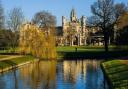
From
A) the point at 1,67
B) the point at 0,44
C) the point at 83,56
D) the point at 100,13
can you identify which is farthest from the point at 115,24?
the point at 1,67

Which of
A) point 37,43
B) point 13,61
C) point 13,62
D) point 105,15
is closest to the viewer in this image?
point 13,62

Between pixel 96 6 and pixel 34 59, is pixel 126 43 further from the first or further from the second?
pixel 34 59

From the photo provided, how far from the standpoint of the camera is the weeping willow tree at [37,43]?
75.6 metres

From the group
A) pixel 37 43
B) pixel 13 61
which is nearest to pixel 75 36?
pixel 37 43

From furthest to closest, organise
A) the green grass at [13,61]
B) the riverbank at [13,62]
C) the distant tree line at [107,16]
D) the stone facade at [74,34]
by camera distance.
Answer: the stone facade at [74,34] < the distant tree line at [107,16] < the green grass at [13,61] < the riverbank at [13,62]

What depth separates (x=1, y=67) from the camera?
170 ft

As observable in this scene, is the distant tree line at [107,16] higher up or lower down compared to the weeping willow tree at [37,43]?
higher up

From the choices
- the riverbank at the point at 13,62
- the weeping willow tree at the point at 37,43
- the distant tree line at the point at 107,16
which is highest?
the distant tree line at the point at 107,16

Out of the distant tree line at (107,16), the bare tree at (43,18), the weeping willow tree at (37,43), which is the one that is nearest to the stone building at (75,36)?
the bare tree at (43,18)

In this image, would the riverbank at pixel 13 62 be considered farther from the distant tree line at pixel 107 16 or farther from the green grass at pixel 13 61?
the distant tree line at pixel 107 16

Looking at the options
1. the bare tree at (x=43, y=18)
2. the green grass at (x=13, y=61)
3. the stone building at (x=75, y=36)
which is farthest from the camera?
the stone building at (x=75, y=36)

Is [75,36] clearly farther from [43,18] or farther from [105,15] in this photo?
[105,15]

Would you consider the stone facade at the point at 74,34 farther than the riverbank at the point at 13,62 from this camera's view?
Yes

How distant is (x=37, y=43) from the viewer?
76.1 metres
